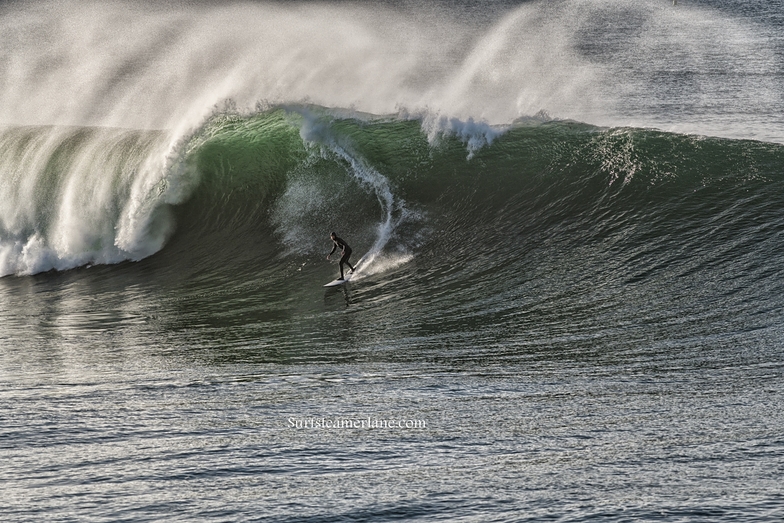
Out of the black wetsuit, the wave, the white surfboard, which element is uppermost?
the wave

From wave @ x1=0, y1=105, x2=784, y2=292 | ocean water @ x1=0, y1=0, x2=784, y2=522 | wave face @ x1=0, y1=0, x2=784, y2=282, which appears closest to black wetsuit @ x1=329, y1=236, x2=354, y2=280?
ocean water @ x1=0, y1=0, x2=784, y2=522

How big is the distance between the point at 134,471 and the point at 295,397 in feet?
6.56

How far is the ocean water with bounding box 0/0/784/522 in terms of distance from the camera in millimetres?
5918

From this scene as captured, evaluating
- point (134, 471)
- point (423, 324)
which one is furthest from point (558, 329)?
point (134, 471)

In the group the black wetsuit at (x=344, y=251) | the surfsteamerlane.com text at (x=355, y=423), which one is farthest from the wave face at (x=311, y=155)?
the surfsteamerlane.com text at (x=355, y=423)

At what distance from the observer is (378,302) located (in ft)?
38.0

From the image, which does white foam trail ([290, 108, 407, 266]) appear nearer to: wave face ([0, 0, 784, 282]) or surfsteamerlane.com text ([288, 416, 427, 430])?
wave face ([0, 0, 784, 282])

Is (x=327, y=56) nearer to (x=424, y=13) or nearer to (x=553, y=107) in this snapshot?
(x=553, y=107)

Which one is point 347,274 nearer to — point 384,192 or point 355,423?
point 384,192

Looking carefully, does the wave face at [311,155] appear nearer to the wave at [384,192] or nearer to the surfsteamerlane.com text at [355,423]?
the wave at [384,192]

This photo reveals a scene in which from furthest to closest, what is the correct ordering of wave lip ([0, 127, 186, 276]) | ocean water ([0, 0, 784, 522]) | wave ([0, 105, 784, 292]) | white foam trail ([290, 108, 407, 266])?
wave lip ([0, 127, 186, 276])
white foam trail ([290, 108, 407, 266])
wave ([0, 105, 784, 292])
ocean water ([0, 0, 784, 522])

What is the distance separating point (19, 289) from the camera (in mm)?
13969

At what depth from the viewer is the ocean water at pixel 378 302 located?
5918mm

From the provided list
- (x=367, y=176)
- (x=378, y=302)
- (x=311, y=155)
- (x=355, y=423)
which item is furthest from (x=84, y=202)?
(x=355, y=423)
